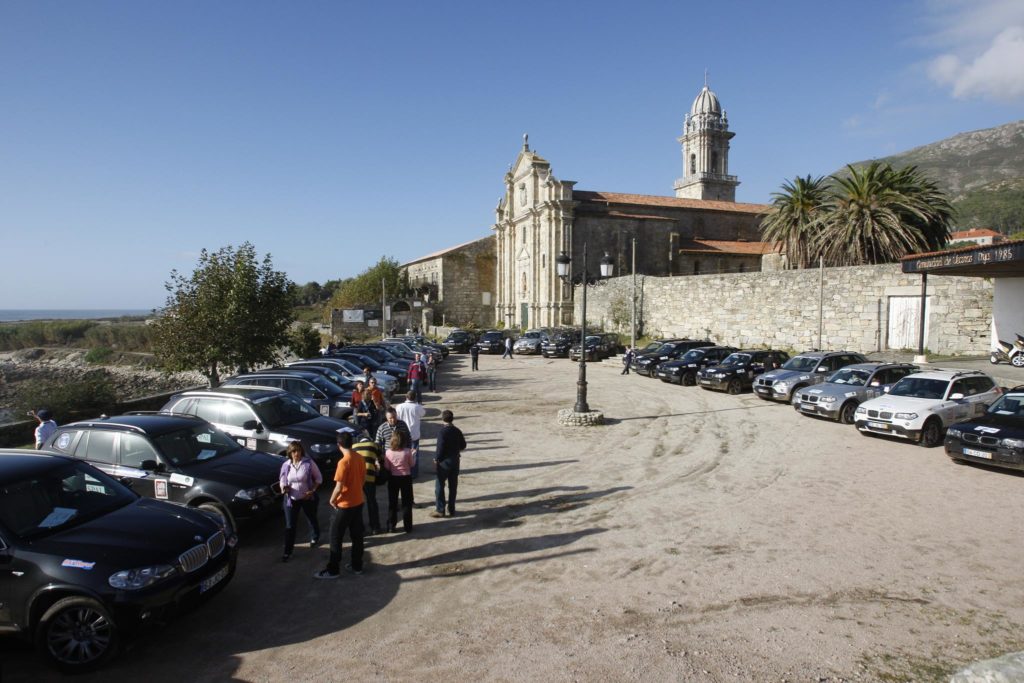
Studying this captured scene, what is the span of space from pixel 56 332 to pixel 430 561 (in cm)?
7297

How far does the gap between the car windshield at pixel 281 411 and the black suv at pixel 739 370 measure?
1484 cm

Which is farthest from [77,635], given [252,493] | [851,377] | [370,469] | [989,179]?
[989,179]

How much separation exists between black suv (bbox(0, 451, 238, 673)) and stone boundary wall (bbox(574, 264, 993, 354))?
26522mm

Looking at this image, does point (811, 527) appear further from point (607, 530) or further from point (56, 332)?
point (56, 332)

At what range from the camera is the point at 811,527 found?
300 inches

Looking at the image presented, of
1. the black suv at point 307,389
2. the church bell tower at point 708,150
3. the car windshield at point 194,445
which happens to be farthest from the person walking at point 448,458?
the church bell tower at point 708,150

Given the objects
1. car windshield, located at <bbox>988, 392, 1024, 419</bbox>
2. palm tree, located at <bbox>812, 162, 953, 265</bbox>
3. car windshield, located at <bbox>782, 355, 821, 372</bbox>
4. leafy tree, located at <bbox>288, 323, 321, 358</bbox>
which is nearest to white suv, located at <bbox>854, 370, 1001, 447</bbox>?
car windshield, located at <bbox>988, 392, 1024, 419</bbox>

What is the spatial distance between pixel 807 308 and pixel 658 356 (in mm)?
8660

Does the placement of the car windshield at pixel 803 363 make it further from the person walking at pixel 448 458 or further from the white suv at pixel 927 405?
the person walking at pixel 448 458

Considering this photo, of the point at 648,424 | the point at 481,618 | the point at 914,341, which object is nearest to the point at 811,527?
the point at 481,618

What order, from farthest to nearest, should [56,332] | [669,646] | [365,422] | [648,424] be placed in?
[56,332] < [648,424] < [365,422] < [669,646]

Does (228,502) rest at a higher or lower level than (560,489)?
higher

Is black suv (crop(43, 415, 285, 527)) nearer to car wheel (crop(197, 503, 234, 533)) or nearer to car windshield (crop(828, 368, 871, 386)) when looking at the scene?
car wheel (crop(197, 503, 234, 533))

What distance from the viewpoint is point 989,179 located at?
529ft
